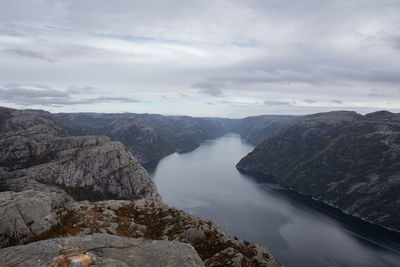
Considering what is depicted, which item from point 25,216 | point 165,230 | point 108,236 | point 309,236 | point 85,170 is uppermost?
point 108,236

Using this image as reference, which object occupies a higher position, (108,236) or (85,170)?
(108,236)

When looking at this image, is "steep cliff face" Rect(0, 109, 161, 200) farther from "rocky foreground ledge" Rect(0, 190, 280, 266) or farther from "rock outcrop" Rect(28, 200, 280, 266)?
"rocky foreground ledge" Rect(0, 190, 280, 266)

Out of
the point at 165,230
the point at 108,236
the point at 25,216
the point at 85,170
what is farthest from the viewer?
the point at 85,170

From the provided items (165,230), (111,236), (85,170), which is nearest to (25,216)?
(111,236)

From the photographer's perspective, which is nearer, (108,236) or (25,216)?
(108,236)

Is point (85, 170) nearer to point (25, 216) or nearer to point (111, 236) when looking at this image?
point (25, 216)

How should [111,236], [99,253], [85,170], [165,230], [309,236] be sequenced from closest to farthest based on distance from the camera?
1. [99,253]
2. [111,236]
3. [165,230]
4. [309,236]
5. [85,170]

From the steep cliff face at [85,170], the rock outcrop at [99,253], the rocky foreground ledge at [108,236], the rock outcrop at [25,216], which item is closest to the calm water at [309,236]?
the steep cliff face at [85,170]

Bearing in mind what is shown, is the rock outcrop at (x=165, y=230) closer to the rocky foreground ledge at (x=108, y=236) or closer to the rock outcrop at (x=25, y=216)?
the rocky foreground ledge at (x=108, y=236)
